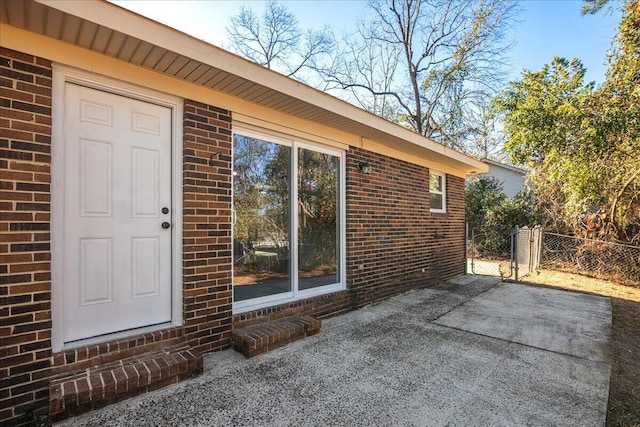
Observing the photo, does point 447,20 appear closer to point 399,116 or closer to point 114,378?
point 399,116

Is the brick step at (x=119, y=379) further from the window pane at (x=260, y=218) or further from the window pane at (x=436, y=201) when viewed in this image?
the window pane at (x=436, y=201)

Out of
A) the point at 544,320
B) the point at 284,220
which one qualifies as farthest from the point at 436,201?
the point at 284,220

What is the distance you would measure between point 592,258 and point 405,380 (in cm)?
887

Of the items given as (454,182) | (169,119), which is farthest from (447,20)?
(169,119)

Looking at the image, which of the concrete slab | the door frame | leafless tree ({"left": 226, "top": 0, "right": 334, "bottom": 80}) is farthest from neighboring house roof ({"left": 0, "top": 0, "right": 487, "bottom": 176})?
leafless tree ({"left": 226, "top": 0, "right": 334, "bottom": 80})

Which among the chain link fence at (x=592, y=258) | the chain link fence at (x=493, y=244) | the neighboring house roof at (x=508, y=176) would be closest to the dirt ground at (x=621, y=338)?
the chain link fence at (x=592, y=258)

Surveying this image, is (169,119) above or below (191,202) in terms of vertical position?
above

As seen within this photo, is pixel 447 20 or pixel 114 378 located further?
pixel 447 20

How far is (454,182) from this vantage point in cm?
795

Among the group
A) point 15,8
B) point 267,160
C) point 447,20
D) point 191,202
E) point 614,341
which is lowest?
point 614,341

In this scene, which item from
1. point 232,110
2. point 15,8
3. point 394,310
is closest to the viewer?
point 15,8

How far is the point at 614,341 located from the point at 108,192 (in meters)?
5.73

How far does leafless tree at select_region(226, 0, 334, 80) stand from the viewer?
1515 cm

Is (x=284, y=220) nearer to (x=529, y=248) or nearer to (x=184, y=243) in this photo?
(x=184, y=243)
